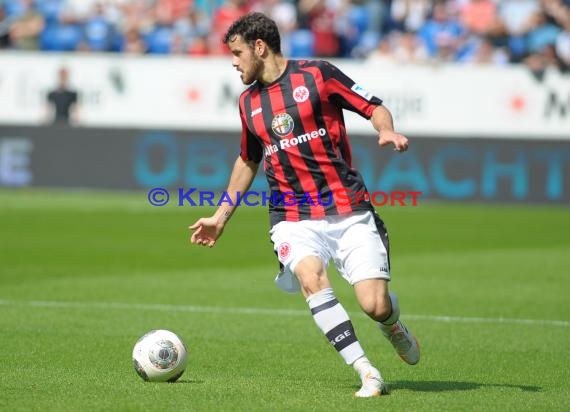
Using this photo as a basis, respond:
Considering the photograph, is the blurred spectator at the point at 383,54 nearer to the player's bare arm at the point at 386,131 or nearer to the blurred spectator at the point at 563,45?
the blurred spectator at the point at 563,45

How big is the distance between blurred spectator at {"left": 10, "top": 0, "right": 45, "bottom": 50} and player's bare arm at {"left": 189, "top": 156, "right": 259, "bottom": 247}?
20.4m

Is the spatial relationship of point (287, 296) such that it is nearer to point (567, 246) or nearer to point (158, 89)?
point (567, 246)

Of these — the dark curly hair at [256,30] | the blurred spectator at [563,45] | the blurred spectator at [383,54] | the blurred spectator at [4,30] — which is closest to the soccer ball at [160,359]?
the dark curly hair at [256,30]

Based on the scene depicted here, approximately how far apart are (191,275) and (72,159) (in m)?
10.8

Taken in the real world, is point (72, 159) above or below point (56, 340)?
below

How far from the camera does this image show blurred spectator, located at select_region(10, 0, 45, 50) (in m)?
27.1

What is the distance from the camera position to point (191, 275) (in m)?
13.6

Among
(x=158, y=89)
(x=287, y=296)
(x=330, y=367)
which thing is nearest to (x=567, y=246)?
(x=287, y=296)

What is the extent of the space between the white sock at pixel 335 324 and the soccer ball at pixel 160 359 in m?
0.95

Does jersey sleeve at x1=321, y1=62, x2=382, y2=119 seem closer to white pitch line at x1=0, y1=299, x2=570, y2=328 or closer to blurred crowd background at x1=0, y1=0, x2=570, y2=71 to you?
white pitch line at x1=0, y1=299, x2=570, y2=328

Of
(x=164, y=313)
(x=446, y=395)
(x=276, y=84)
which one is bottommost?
(x=164, y=313)

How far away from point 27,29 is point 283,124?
21.0 meters

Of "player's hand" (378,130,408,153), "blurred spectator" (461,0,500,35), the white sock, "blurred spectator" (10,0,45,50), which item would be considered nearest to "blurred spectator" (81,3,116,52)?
"blurred spectator" (10,0,45,50)

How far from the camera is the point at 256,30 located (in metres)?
7.25
